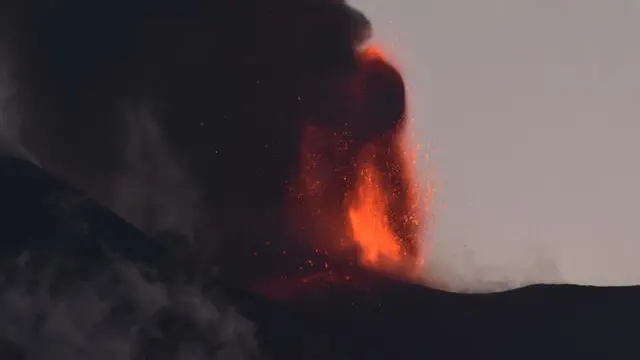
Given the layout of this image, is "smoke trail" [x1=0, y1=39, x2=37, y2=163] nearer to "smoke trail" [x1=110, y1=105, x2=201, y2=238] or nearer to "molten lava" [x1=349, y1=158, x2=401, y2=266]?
"smoke trail" [x1=110, y1=105, x2=201, y2=238]

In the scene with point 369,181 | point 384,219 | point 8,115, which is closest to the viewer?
point 8,115

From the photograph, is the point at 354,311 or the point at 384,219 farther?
the point at 354,311

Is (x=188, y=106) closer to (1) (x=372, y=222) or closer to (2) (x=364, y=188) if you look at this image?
(2) (x=364, y=188)

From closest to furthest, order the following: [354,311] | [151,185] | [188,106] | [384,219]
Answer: [151,185], [384,219], [354,311], [188,106]

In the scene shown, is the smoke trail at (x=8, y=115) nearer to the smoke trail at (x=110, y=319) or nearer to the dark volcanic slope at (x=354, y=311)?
the dark volcanic slope at (x=354, y=311)

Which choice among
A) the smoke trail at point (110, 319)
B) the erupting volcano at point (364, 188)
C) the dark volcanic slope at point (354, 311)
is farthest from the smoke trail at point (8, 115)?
the erupting volcano at point (364, 188)

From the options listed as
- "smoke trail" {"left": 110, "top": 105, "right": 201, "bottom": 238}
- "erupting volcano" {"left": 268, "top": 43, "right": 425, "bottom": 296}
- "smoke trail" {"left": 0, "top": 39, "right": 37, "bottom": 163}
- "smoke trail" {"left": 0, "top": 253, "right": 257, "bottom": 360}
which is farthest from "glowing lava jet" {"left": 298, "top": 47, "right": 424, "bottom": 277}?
"smoke trail" {"left": 0, "top": 39, "right": 37, "bottom": 163}

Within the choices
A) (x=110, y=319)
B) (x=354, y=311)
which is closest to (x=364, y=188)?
(x=354, y=311)
